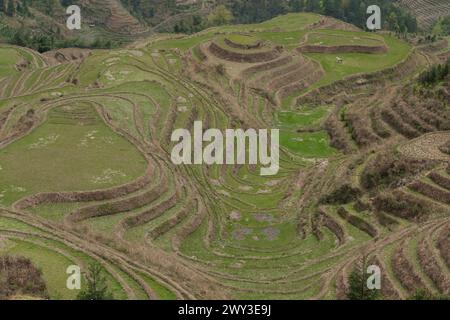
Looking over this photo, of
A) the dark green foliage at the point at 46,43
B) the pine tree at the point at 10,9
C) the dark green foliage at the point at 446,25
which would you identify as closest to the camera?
the dark green foliage at the point at 46,43

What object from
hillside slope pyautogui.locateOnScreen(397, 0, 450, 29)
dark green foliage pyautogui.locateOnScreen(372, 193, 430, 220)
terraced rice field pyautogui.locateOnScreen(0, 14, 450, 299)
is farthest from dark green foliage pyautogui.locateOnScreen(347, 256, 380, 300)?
hillside slope pyautogui.locateOnScreen(397, 0, 450, 29)

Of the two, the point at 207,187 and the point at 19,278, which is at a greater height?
the point at 19,278

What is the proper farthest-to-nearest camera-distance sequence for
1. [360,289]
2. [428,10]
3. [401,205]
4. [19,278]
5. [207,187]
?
[428,10], [207,187], [401,205], [19,278], [360,289]

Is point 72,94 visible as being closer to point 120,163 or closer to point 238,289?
point 120,163

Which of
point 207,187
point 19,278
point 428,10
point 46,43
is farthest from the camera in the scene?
point 428,10

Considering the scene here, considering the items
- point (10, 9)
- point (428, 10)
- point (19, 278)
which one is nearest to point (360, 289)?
point (19, 278)

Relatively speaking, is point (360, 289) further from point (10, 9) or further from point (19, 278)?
point (10, 9)

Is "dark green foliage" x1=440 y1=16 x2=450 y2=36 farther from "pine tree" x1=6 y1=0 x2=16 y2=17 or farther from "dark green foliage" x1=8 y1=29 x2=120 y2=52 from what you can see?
"pine tree" x1=6 y1=0 x2=16 y2=17

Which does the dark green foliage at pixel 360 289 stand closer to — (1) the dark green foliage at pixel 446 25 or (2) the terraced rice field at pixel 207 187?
(2) the terraced rice field at pixel 207 187

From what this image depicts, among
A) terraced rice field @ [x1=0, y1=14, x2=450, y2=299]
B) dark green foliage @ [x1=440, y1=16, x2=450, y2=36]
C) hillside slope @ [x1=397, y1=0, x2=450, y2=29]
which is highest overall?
hillside slope @ [x1=397, y1=0, x2=450, y2=29]


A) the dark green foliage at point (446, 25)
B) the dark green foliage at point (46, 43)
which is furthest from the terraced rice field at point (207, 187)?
the dark green foliage at point (446, 25)
